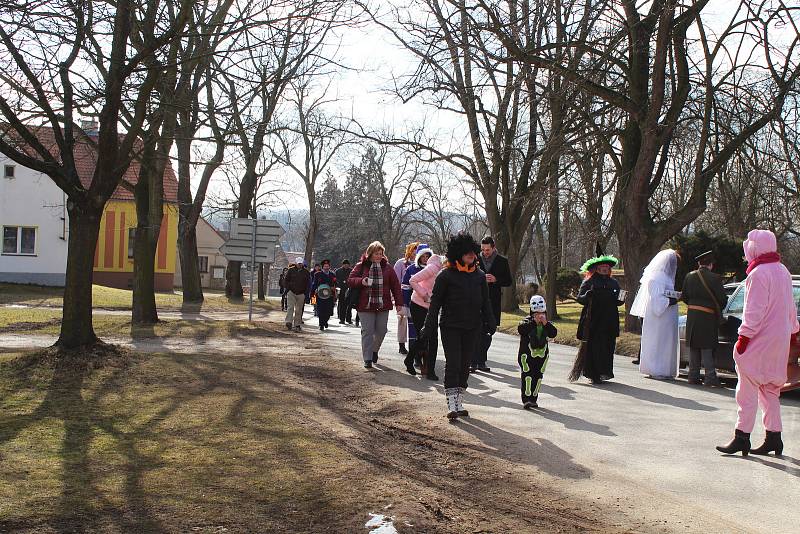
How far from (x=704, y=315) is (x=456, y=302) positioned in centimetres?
534

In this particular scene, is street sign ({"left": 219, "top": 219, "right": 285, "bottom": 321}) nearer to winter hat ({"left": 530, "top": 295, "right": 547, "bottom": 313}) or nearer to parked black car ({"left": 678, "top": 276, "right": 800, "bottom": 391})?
parked black car ({"left": 678, "top": 276, "right": 800, "bottom": 391})

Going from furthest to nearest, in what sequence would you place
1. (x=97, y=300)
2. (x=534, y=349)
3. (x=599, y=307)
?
1. (x=97, y=300)
2. (x=599, y=307)
3. (x=534, y=349)

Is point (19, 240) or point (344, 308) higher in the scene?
point (19, 240)

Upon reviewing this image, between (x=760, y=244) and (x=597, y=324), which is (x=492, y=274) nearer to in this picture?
(x=597, y=324)

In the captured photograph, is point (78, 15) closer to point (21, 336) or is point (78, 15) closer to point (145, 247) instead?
point (21, 336)

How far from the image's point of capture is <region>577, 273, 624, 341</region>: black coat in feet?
41.2

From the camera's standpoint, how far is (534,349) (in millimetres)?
9766

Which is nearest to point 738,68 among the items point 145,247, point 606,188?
point 145,247

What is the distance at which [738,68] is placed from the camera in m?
19.2

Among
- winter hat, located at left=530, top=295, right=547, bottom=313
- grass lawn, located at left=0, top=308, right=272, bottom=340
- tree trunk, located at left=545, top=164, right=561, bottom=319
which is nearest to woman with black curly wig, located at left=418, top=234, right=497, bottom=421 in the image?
winter hat, located at left=530, top=295, right=547, bottom=313

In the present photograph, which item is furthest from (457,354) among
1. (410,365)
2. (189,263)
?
(189,263)

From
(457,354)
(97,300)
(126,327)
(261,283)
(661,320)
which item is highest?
(661,320)

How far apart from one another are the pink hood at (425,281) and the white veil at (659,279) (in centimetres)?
313

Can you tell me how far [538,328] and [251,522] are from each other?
209 inches
